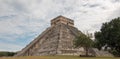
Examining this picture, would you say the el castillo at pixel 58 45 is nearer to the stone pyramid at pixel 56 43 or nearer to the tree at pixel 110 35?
the stone pyramid at pixel 56 43

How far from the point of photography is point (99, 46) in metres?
44.0

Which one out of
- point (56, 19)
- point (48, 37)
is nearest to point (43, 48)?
point (48, 37)

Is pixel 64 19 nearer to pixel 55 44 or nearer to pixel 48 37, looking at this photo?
pixel 48 37

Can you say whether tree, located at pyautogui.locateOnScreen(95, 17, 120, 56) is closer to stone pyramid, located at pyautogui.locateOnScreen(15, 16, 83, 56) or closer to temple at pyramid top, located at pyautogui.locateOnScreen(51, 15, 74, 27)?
stone pyramid, located at pyautogui.locateOnScreen(15, 16, 83, 56)

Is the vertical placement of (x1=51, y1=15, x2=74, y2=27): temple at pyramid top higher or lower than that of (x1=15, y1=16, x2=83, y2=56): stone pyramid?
higher

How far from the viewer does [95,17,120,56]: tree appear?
136 feet

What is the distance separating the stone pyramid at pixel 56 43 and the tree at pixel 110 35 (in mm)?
8628

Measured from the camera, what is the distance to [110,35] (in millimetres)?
41719

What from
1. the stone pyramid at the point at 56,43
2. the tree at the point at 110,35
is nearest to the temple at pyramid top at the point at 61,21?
the stone pyramid at the point at 56,43

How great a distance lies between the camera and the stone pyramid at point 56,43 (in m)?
49.6

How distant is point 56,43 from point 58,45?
6.36ft

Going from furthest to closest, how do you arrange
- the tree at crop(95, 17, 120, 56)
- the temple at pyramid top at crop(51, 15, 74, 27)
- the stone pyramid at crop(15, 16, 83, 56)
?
the temple at pyramid top at crop(51, 15, 74, 27), the stone pyramid at crop(15, 16, 83, 56), the tree at crop(95, 17, 120, 56)

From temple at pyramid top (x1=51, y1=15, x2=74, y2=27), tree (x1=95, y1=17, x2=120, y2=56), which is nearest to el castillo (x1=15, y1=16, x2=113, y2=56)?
temple at pyramid top (x1=51, y1=15, x2=74, y2=27)

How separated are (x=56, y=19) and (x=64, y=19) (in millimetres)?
2906
